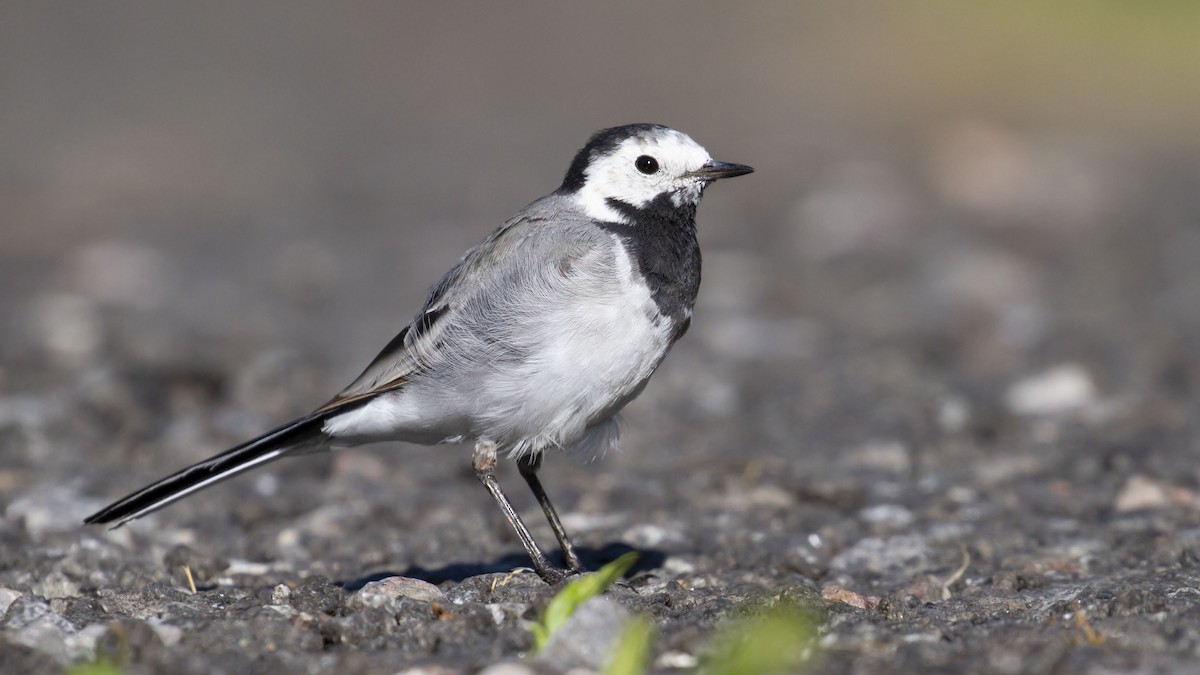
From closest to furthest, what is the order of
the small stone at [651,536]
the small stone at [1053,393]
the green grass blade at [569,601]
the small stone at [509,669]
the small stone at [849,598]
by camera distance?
the small stone at [509,669]
the green grass blade at [569,601]
the small stone at [849,598]
the small stone at [651,536]
the small stone at [1053,393]

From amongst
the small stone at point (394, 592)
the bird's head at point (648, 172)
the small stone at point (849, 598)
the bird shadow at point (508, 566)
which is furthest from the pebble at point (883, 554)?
the small stone at point (394, 592)

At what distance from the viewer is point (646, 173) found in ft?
18.8

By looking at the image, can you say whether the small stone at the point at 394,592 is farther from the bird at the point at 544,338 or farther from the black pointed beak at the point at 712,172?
the black pointed beak at the point at 712,172

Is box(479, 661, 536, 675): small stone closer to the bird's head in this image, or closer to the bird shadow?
the bird shadow

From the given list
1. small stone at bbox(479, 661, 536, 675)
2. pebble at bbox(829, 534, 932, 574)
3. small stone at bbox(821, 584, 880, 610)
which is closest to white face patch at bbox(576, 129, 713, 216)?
pebble at bbox(829, 534, 932, 574)

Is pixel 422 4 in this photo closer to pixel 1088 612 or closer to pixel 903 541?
pixel 903 541

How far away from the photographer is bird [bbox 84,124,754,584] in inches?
201

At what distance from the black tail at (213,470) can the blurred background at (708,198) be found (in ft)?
8.24

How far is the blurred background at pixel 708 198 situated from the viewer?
8828 millimetres

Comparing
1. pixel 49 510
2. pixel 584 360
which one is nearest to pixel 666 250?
pixel 584 360

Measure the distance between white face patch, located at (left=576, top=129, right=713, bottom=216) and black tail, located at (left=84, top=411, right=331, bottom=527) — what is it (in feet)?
4.75

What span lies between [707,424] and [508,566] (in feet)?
8.40

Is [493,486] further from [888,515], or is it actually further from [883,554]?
[888,515]

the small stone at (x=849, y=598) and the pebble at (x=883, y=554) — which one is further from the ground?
the small stone at (x=849, y=598)
